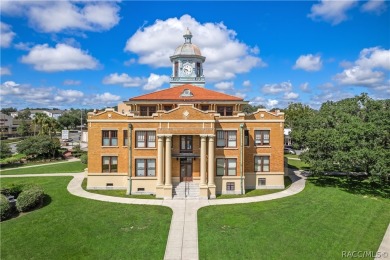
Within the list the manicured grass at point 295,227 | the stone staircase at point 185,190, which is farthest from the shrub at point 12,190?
the manicured grass at point 295,227

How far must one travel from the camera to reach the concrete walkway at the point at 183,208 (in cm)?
1777

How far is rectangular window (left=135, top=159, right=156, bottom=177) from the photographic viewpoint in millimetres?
29938

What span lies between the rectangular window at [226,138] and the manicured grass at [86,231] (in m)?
9.51

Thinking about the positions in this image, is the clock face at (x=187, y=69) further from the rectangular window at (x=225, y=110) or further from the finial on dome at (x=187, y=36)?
the rectangular window at (x=225, y=110)

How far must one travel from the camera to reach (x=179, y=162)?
3061 cm

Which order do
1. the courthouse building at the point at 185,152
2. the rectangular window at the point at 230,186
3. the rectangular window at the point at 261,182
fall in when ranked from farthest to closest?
the rectangular window at the point at 261,182 < the rectangular window at the point at 230,186 < the courthouse building at the point at 185,152

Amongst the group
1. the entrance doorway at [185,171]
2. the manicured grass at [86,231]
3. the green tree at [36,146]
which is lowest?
the manicured grass at [86,231]

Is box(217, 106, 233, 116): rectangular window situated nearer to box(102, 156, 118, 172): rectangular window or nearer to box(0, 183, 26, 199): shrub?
box(102, 156, 118, 172): rectangular window

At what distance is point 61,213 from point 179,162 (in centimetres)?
1237

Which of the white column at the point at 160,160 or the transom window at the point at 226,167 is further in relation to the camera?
the transom window at the point at 226,167

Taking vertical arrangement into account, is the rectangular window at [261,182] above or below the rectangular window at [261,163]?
below

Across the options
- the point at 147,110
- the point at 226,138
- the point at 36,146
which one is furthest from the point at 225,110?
the point at 36,146

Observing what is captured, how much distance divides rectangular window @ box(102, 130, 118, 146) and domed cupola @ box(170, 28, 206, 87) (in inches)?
606

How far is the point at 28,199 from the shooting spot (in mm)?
24375
